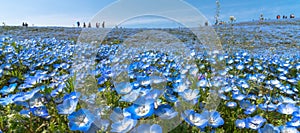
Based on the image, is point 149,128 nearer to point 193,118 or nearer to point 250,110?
point 193,118

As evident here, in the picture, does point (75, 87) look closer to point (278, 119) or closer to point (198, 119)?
point (198, 119)

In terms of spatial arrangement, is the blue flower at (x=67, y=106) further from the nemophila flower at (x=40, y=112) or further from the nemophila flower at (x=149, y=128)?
the nemophila flower at (x=149, y=128)

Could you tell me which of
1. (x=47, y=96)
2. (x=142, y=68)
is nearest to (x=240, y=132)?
(x=47, y=96)

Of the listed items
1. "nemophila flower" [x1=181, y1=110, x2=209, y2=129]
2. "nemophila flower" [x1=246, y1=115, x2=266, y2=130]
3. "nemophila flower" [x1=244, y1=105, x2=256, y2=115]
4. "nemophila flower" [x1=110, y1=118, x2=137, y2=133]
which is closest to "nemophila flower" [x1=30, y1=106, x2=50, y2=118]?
"nemophila flower" [x1=110, y1=118, x2=137, y2=133]

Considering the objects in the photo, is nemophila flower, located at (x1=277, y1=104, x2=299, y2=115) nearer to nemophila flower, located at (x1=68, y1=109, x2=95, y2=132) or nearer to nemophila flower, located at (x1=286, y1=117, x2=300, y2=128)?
nemophila flower, located at (x1=286, y1=117, x2=300, y2=128)

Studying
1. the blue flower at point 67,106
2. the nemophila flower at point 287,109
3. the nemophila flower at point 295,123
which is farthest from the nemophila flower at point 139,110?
the nemophila flower at point 287,109

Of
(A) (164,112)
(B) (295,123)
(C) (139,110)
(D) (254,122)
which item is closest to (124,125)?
(C) (139,110)

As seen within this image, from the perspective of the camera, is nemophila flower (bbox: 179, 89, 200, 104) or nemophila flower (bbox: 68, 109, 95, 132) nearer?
nemophila flower (bbox: 68, 109, 95, 132)

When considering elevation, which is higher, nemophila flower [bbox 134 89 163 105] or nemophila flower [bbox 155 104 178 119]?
nemophila flower [bbox 134 89 163 105]

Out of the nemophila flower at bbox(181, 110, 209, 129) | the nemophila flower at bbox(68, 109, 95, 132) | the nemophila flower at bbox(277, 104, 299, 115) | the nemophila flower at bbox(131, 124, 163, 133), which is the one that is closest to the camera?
the nemophila flower at bbox(131, 124, 163, 133)
